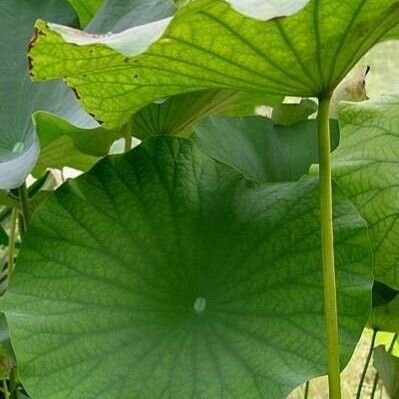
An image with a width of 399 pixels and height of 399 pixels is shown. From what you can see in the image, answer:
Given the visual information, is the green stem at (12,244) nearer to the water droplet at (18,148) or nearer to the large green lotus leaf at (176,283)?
the water droplet at (18,148)

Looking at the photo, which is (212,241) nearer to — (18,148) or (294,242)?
(294,242)

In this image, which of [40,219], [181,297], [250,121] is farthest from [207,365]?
[250,121]

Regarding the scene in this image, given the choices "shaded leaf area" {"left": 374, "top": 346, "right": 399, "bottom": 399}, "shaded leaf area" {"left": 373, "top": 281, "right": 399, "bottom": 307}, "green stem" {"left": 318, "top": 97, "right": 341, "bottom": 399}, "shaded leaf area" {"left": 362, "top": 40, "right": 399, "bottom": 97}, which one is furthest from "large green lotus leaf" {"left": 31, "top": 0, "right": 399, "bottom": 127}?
"shaded leaf area" {"left": 362, "top": 40, "right": 399, "bottom": 97}

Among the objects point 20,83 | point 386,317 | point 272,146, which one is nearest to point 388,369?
point 386,317

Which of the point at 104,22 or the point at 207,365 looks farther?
the point at 104,22

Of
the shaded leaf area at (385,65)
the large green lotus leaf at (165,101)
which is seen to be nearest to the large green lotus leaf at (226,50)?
the large green lotus leaf at (165,101)

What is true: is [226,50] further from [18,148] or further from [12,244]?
[12,244]

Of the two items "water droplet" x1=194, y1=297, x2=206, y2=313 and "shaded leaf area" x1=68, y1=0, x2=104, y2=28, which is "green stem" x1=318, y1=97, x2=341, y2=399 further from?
"shaded leaf area" x1=68, y1=0, x2=104, y2=28
